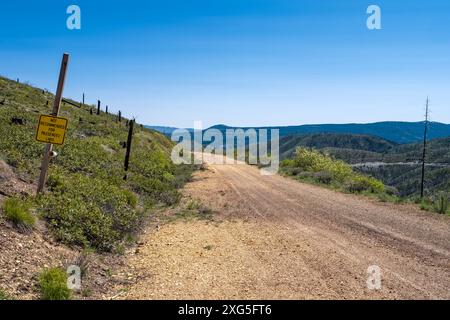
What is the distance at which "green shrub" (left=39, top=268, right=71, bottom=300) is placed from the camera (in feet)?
20.7

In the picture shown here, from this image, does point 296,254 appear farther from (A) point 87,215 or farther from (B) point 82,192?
(B) point 82,192

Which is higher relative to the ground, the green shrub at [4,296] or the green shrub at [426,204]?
the green shrub at [426,204]

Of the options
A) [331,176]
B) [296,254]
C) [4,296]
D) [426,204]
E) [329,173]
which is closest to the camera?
[4,296]

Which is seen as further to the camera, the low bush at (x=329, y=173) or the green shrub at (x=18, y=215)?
the low bush at (x=329, y=173)

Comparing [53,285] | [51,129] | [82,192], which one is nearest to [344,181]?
[82,192]

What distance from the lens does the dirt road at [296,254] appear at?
734cm

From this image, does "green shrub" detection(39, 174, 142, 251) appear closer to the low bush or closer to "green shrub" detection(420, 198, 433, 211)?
"green shrub" detection(420, 198, 433, 211)

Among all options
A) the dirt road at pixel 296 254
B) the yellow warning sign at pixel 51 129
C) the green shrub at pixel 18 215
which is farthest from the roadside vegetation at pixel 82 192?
the yellow warning sign at pixel 51 129

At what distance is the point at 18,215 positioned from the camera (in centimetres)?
870

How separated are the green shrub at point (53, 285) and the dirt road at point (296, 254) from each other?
116 centimetres

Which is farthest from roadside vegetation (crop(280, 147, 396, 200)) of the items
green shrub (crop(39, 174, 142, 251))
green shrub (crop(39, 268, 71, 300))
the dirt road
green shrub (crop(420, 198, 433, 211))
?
green shrub (crop(39, 268, 71, 300))

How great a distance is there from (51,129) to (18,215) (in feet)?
10.8

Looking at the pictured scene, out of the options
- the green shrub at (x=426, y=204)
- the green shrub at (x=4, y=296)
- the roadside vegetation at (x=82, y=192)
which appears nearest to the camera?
the green shrub at (x=4, y=296)

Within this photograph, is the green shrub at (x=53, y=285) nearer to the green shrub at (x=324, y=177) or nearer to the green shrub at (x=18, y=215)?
the green shrub at (x=18, y=215)
